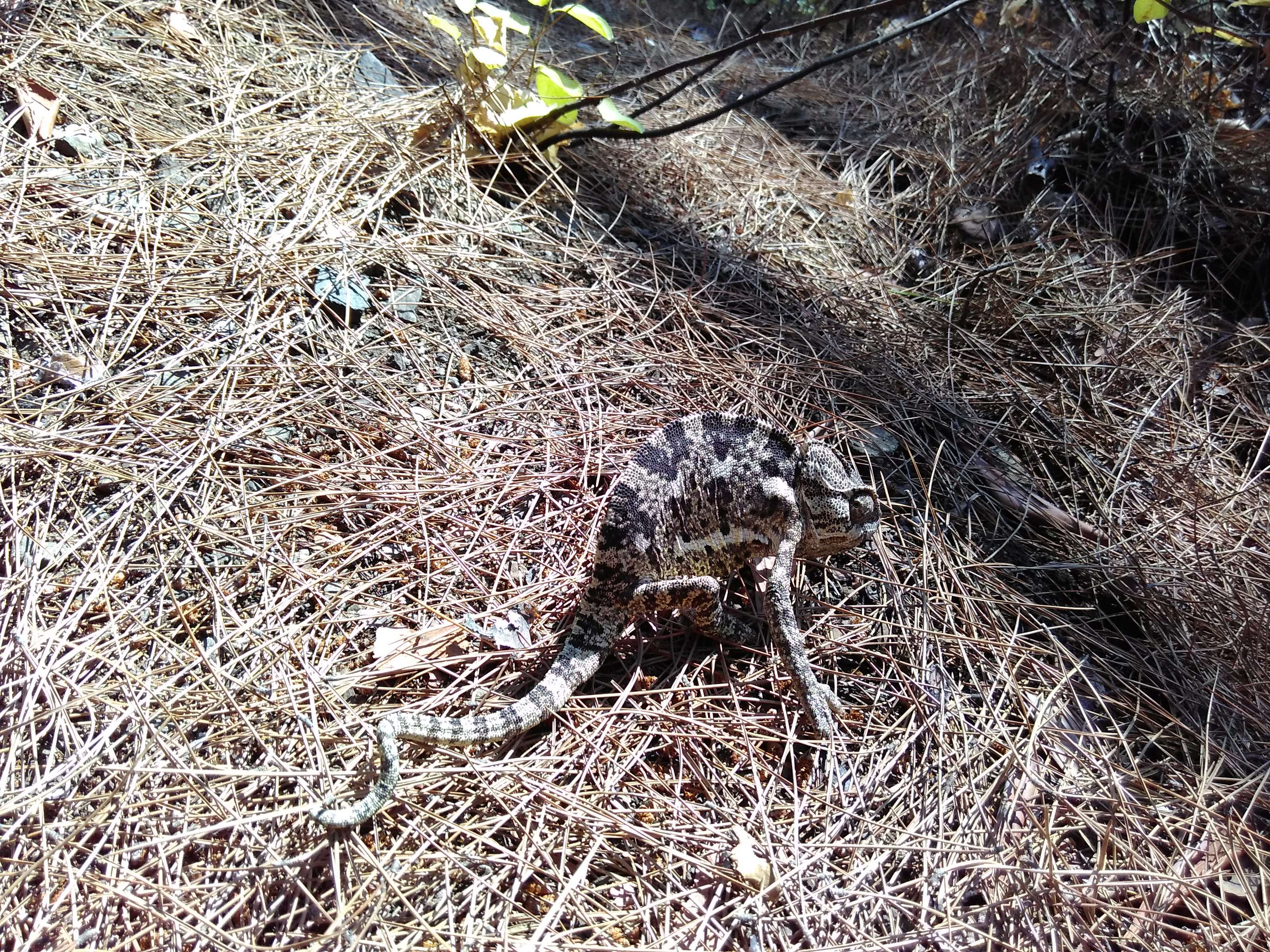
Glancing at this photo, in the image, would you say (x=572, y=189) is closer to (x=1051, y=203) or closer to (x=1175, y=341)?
(x=1051, y=203)

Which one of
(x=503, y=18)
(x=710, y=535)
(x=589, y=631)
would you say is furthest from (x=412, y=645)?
(x=503, y=18)

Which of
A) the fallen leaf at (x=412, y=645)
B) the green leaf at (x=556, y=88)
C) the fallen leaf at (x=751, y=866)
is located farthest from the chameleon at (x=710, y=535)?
the green leaf at (x=556, y=88)

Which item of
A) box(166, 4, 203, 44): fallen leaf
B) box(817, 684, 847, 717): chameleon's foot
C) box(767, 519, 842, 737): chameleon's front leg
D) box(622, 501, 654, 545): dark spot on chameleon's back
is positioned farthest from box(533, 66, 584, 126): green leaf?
box(817, 684, 847, 717): chameleon's foot

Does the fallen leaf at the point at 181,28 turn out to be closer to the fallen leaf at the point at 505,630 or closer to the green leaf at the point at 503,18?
the green leaf at the point at 503,18

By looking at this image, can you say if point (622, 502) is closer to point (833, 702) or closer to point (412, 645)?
point (412, 645)

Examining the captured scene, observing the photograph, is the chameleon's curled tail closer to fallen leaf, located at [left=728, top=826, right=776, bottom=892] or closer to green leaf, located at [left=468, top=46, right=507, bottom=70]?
fallen leaf, located at [left=728, top=826, right=776, bottom=892]

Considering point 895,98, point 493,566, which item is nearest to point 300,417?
point 493,566
